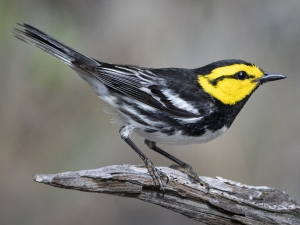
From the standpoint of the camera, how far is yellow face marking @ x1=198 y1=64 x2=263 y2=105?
4664mm

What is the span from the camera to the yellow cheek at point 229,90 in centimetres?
467

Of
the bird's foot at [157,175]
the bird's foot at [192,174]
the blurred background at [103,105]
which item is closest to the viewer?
the bird's foot at [157,175]

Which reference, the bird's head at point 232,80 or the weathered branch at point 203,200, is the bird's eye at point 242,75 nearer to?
the bird's head at point 232,80

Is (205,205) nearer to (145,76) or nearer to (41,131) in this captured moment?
(145,76)

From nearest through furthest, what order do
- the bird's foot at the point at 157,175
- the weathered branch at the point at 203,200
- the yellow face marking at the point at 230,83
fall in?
the weathered branch at the point at 203,200, the bird's foot at the point at 157,175, the yellow face marking at the point at 230,83

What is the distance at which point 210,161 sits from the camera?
6.86m

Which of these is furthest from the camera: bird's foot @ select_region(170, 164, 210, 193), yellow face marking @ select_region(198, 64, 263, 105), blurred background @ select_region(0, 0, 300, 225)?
blurred background @ select_region(0, 0, 300, 225)

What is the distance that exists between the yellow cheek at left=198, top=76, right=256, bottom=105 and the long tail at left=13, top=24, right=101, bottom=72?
1.19m

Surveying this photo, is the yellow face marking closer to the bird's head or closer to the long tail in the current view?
the bird's head

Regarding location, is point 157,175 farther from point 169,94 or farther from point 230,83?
point 230,83

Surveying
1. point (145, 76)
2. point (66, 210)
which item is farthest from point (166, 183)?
point (66, 210)

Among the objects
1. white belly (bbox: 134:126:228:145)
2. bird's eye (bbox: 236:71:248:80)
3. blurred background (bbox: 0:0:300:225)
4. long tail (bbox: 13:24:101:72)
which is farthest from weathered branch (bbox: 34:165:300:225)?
blurred background (bbox: 0:0:300:225)

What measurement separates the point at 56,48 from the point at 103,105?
7.63 ft

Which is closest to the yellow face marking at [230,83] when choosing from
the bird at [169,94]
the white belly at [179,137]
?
the bird at [169,94]
